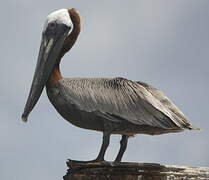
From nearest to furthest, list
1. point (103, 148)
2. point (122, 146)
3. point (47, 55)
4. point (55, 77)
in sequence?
point (103, 148)
point (122, 146)
point (55, 77)
point (47, 55)

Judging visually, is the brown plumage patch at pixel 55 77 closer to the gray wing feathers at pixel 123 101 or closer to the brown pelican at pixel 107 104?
the brown pelican at pixel 107 104

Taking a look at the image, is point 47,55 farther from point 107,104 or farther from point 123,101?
point 123,101

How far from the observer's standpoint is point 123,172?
10250 millimetres

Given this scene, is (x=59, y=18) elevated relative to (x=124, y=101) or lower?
elevated

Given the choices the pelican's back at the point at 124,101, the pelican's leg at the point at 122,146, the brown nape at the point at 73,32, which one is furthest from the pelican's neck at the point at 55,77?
the pelican's leg at the point at 122,146

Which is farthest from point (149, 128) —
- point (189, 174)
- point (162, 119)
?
point (189, 174)

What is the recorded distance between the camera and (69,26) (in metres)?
11.7

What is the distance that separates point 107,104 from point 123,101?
0.89ft

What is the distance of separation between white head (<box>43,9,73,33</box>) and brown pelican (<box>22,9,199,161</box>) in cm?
4

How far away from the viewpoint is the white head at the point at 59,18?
38.1 feet

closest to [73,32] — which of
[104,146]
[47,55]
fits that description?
[47,55]

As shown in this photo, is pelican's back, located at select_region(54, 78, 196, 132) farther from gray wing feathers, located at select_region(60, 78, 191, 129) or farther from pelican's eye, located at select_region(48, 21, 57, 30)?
pelican's eye, located at select_region(48, 21, 57, 30)

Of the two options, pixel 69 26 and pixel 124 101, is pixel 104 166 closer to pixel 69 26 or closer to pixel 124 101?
pixel 124 101

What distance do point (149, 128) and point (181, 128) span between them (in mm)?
487
